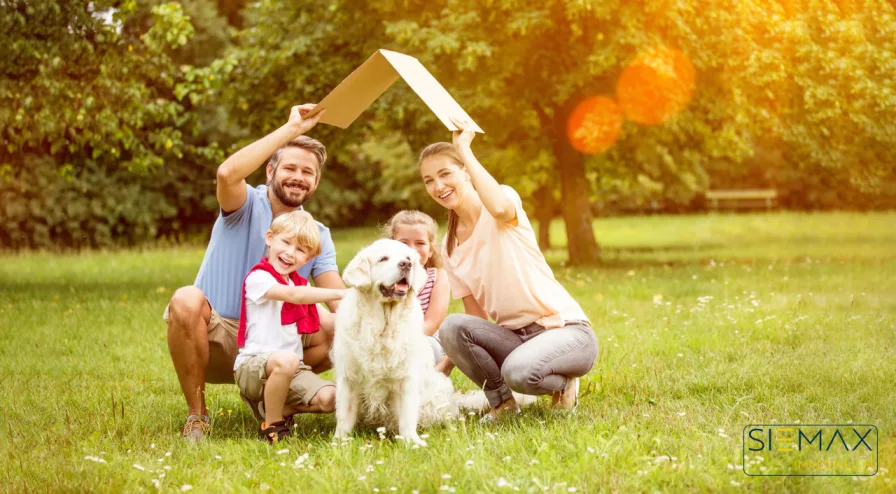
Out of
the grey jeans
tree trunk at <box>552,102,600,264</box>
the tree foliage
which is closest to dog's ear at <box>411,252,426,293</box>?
the grey jeans

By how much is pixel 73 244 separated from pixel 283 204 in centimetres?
2529

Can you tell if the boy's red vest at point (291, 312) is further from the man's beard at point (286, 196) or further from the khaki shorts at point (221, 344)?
the man's beard at point (286, 196)

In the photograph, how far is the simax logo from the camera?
351 cm

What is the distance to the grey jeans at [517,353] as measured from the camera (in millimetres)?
4598

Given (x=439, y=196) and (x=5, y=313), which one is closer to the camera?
(x=439, y=196)

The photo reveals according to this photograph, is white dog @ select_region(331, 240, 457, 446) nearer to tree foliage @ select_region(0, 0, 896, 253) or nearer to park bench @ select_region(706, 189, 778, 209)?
tree foliage @ select_region(0, 0, 896, 253)

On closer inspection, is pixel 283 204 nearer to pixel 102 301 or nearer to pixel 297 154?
pixel 297 154

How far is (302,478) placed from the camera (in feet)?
12.1

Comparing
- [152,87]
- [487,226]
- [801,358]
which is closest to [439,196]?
[487,226]

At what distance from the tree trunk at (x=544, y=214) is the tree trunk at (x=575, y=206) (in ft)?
18.0

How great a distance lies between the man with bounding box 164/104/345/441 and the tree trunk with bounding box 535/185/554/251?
16.9m

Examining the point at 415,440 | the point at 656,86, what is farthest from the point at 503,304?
the point at 656,86

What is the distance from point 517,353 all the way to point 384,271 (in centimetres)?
99

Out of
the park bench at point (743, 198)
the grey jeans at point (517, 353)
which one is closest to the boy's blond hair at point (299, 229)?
the grey jeans at point (517, 353)
